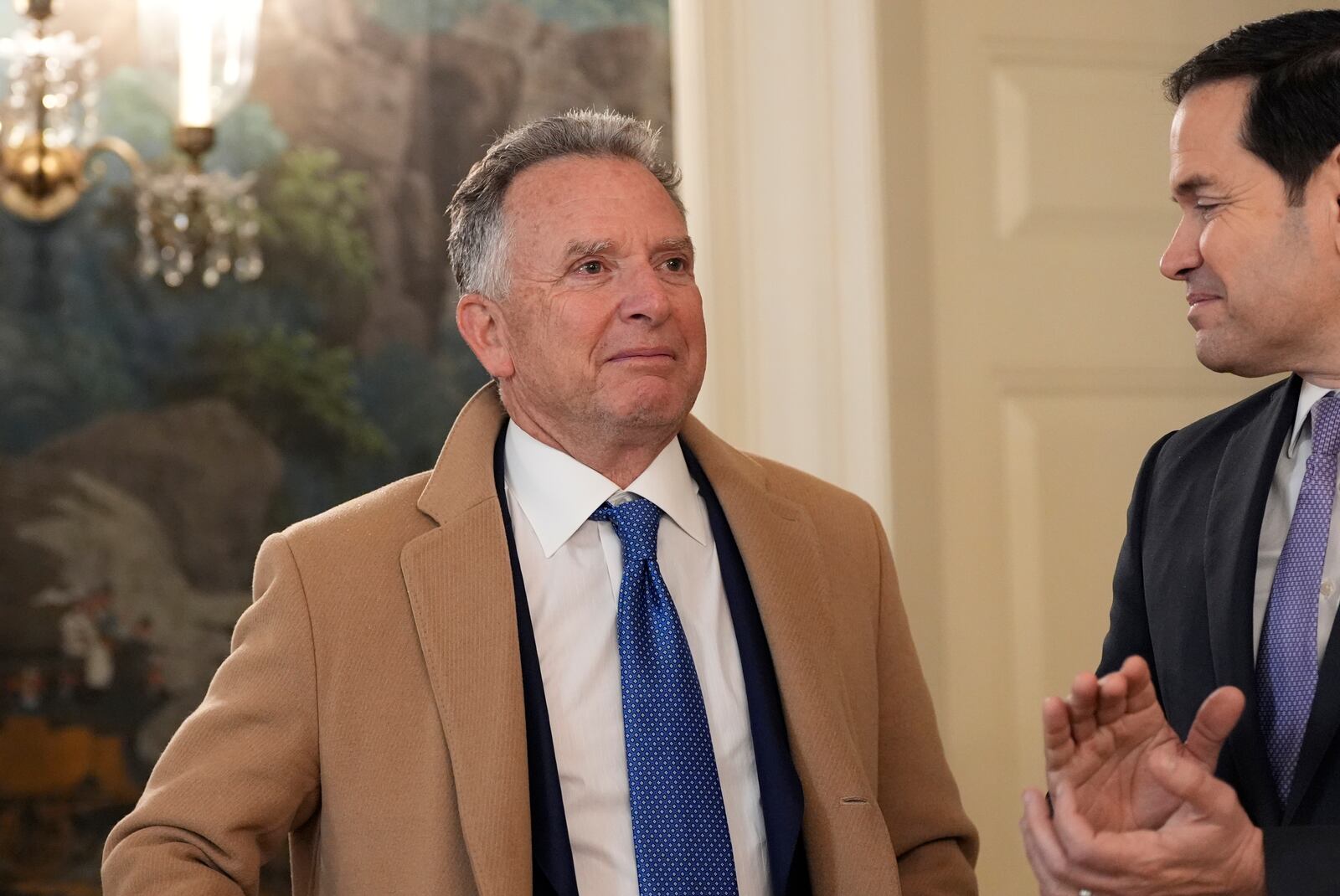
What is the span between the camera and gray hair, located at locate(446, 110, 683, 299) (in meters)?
2.31

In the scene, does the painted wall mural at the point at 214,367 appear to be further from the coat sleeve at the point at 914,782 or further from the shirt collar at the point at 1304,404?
the shirt collar at the point at 1304,404

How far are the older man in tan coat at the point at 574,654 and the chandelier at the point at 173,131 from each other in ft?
7.17

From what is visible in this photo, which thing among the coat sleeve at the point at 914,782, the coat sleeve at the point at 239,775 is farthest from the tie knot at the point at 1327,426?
the coat sleeve at the point at 239,775

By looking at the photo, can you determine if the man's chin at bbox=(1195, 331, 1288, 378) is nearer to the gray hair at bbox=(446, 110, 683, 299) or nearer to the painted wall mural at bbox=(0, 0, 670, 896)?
the gray hair at bbox=(446, 110, 683, 299)

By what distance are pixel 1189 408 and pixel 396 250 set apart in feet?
8.10

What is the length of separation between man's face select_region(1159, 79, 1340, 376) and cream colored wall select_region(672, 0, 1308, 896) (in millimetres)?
1387

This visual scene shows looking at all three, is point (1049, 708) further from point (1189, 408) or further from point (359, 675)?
point (1189, 408)

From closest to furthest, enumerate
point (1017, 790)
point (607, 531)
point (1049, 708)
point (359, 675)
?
1. point (1049, 708)
2. point (359, 675)
3. point (607, 531)
4. point (1017, 790)

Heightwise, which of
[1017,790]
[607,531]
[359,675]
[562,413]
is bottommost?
[1017,790]

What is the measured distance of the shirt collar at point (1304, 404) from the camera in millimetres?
1995

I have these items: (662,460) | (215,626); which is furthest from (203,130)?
(662,460)

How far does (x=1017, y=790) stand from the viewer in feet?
11.4

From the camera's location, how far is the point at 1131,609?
7.08 feet

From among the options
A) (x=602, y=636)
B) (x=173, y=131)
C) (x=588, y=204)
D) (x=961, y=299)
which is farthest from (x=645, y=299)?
(x=173, y=131)
